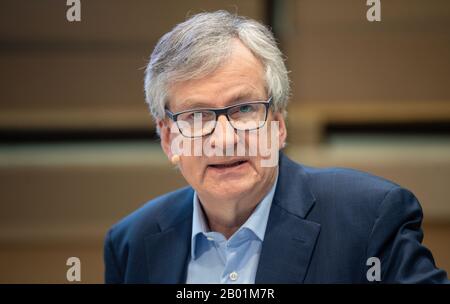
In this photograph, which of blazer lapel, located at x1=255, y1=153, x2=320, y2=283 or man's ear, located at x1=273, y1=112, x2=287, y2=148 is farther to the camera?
man's ear, located at x1=273, y1=112, x2=287, y2=148

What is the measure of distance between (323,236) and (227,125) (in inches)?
10.9

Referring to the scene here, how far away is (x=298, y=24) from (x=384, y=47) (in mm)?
257

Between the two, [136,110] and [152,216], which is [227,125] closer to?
[152,216]

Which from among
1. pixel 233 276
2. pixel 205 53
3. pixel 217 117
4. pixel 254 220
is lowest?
pixel 233 276

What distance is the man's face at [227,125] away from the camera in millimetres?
1120

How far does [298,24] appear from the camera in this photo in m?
1.76

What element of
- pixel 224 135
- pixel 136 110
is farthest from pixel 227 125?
pixel 136 110

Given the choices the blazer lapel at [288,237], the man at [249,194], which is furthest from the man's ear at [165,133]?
the blazer lapel at [288,237]

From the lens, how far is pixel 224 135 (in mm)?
1118

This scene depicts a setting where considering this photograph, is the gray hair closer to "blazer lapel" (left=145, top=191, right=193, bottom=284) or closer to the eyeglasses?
the eyeglasses

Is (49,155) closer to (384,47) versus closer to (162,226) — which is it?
(162,226)

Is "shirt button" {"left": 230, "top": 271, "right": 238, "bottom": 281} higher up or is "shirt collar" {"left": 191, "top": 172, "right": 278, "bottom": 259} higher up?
"shirt collar" {"left": 191, "top": 172, "right": 278, "bottom": 259}

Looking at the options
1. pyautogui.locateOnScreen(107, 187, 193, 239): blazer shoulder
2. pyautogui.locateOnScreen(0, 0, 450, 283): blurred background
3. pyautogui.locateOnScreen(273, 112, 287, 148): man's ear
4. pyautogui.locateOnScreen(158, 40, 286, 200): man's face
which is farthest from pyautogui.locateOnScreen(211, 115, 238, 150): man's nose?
pyautogui.locateOnScreen(0, 0, 450, 283): blurred background

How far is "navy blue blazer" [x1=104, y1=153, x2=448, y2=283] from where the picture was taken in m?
1.08
